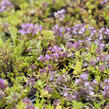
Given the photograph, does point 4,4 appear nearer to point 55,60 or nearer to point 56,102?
point 55,60

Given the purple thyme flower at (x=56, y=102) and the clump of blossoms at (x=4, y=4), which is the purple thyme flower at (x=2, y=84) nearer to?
the purple thyme flower at (x=56, y=102)

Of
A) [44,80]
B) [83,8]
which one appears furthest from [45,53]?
[83,8]

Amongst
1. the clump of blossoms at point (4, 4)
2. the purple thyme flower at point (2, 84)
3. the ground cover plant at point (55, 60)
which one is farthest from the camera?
the clump of blossoms at point (4, 4)

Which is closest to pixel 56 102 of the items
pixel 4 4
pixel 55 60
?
pixel 55 60

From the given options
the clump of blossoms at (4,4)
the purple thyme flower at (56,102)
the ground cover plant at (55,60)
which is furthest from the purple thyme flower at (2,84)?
the clump of blossoms at (4,4)

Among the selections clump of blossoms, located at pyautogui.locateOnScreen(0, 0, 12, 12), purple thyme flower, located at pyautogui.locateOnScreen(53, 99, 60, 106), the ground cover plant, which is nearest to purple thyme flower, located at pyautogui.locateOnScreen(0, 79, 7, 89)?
the ground cover plant

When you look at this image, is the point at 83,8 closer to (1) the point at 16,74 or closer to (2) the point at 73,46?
(2) the point at 73,46

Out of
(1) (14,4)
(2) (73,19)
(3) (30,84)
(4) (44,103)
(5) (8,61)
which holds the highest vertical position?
(1) (14,4)

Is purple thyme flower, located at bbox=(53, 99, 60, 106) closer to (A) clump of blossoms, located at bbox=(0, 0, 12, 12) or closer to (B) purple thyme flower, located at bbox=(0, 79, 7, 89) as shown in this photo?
(B) purple thyme flower, located at bbox=(0, 79, 7, 89)
